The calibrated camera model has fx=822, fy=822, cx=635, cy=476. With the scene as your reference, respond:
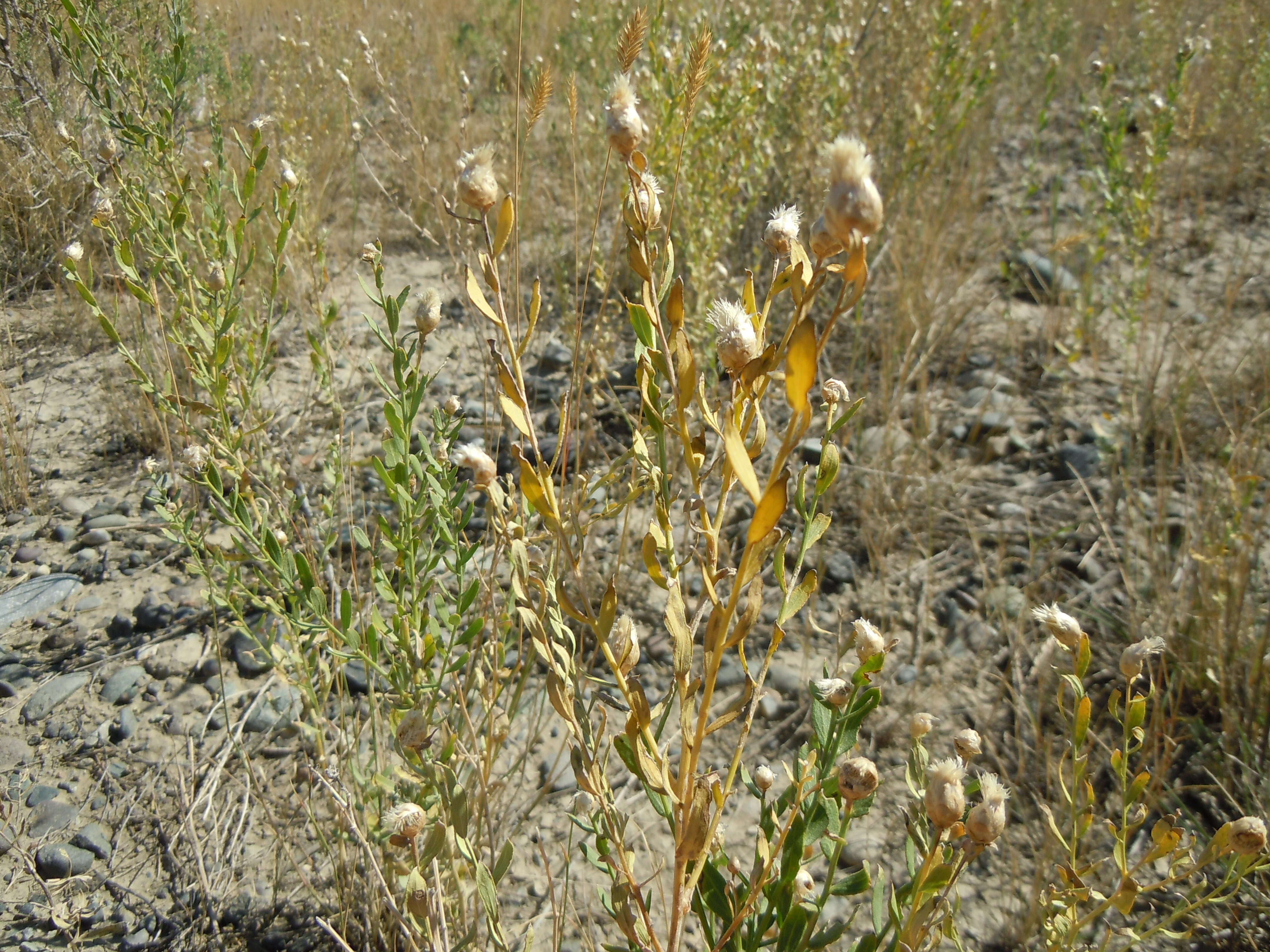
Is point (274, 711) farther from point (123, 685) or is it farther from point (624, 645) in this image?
point (624, 645)

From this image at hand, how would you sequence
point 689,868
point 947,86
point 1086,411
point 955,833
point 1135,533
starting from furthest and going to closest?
point 947,86, point 1086,411, point 1135,533, point 689,868, point 955,833

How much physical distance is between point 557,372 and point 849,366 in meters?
1.05

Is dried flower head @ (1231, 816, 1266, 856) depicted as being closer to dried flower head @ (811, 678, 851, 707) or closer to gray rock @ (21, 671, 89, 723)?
dried flower head @ (811, 678, 851, 707)

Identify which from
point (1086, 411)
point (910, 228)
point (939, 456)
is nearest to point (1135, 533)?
point (939, 456)

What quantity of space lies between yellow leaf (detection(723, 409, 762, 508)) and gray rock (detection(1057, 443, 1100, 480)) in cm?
222

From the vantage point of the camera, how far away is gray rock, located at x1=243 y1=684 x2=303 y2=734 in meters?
1.80

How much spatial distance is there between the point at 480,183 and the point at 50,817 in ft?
5.40

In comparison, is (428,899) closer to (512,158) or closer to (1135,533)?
(1135,533)

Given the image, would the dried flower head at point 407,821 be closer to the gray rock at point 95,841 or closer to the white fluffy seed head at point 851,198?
the white fluffy seed head at point 851,198

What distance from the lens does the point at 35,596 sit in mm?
2105

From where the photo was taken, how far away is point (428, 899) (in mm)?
983

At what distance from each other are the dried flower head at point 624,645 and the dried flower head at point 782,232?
361 millimetres

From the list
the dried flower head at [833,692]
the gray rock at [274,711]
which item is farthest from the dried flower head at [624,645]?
the gray rock at [274,711]

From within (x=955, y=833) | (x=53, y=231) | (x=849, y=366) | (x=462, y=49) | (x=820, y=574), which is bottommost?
(x=820, y=574)
